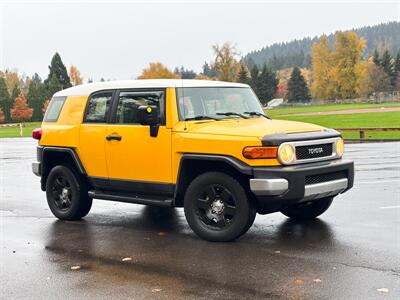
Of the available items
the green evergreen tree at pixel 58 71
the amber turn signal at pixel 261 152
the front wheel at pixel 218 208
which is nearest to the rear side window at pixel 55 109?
the front wheel at pixel 218 208

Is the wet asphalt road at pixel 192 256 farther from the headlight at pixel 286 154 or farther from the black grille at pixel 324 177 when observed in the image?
the headlight at pixel 286 154

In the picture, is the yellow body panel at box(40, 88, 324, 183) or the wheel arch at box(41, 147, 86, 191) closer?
the yellow body panel at box(40, 88, 324, 183)

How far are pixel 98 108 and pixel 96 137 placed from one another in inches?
18.0

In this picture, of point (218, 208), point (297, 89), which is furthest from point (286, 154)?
point (297, 89)

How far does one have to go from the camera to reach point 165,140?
7.23 metres

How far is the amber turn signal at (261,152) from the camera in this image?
6449 millimetres

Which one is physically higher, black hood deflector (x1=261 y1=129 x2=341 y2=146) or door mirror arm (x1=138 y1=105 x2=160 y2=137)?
door mirror arm (x1=138 y1=105 x2=160 y2=137)

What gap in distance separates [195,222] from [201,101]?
165 cm

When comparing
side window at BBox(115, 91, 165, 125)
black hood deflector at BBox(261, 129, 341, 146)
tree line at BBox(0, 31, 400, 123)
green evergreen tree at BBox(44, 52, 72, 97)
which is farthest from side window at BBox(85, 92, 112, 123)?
green evergreen tree at BBox(44, 52, 72, 97)

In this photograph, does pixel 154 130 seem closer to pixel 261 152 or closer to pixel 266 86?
pixel 261 152

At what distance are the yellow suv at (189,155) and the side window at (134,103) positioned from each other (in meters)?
0.01

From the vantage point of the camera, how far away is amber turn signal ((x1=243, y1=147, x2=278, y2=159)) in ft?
21.2

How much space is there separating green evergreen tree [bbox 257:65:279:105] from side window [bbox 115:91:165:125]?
104 meters

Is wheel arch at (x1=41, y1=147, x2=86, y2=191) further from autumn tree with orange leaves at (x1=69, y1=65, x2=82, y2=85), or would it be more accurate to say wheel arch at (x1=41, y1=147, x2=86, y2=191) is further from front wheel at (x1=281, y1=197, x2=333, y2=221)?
autumn tree with orange leaves at (x1=69, y1=65, x2=82, y2=85)
